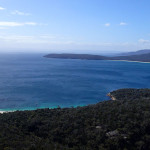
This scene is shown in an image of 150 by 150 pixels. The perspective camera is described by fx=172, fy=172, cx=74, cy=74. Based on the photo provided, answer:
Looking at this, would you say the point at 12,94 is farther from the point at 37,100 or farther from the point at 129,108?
the point at 129,108

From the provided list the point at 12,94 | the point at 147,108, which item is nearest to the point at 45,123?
the point at 147,108

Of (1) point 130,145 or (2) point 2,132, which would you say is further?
(2) point 2,132

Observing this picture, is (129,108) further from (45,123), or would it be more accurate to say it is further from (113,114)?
(45,123)

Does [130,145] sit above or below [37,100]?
above

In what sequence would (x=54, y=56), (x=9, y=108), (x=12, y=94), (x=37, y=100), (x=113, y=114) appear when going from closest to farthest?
(x=113, y=114) < (x=9, y=108) < (x=37, y=100) < (x=12, y=94) < (x=54, y=56)

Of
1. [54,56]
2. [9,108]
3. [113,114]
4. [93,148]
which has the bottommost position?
[9,108]

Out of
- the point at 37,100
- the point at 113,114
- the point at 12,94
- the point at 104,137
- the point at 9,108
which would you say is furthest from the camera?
the point at 12,94
